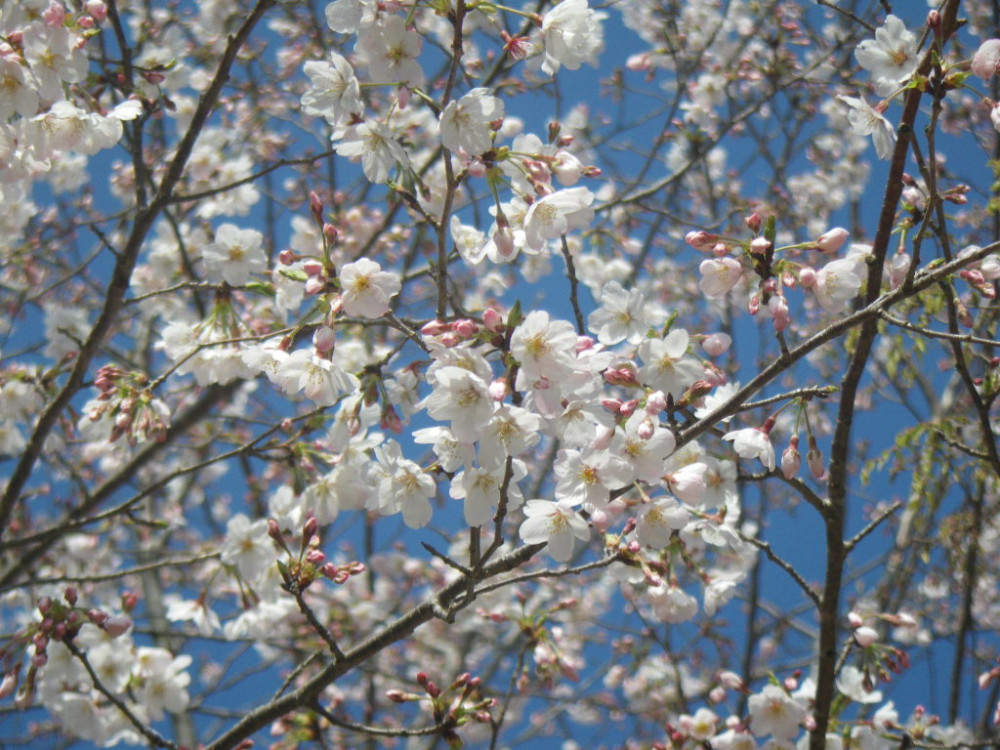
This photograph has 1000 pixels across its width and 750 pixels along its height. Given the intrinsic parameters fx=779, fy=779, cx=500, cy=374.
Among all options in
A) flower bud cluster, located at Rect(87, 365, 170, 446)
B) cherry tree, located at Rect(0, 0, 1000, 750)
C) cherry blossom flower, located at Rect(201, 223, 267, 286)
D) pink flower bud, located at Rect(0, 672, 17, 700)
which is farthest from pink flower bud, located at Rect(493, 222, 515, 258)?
pink flower bud, located at Rect(0, 672, 17, 700)

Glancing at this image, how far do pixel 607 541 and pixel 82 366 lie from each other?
1.85 m

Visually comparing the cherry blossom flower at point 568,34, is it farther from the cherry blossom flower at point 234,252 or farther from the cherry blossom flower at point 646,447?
the cherry blossom flower at point 234,252

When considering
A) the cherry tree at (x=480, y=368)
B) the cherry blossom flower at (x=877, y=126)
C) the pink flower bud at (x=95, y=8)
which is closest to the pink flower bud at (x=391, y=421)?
the cherry tree at (x=480, y=368)

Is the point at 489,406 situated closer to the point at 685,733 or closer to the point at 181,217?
the point at 685,733

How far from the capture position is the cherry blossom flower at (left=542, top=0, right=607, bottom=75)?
187 centimetres

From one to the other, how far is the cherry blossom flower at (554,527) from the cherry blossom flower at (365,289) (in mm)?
538

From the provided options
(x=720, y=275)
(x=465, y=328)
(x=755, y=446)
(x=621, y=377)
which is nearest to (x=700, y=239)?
(x=720, y=275)

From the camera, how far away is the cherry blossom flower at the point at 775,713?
7.33ft

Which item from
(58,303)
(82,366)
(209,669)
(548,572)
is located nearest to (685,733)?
(548,572)

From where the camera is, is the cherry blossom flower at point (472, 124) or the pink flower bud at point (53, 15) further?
the pink flower bud at point (53, 15)

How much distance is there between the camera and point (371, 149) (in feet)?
6.01

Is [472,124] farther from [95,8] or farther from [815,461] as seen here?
[95,8]

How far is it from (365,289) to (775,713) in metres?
1.71

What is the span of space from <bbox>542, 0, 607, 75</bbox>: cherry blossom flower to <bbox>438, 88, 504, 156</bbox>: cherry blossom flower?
0.35 metres
